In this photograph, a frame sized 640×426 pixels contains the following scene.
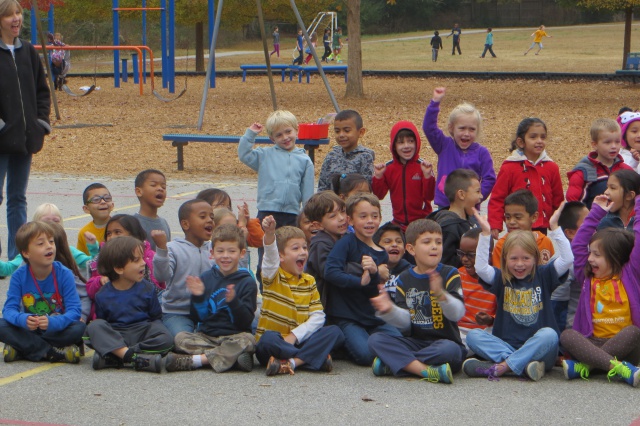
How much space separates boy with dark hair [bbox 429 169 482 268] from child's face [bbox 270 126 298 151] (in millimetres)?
1299

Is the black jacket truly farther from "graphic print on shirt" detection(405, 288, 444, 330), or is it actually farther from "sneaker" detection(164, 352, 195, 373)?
"graphic print on shirt" detection(405, 288, 444, 330)

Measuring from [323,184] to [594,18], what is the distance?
2759 inches

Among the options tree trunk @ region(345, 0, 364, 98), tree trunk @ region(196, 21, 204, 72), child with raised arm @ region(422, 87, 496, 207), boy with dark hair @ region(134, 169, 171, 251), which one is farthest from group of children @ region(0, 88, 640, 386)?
tree trunk @ region(196, 21, 204, 72)

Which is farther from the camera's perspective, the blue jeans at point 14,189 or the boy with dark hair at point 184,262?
the blue jeans at point 14,189

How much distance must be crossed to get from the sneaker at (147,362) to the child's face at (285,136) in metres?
2.31

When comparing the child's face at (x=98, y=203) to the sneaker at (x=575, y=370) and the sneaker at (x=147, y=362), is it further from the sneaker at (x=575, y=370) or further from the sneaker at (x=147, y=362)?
the sneaker at (x=575, y=370)

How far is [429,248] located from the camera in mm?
5551

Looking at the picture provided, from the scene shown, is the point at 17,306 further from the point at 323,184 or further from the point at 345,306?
the point at 323,184

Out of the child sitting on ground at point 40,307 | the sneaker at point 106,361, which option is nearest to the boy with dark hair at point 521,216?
the sneaker at point 106,361

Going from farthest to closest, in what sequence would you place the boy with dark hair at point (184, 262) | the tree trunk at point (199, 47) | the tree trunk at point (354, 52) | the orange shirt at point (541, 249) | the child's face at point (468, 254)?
the tree trunk at point (199, 47)
the tree trunk at point (354, 52)
the orange shirt at point (541, 249)
the child's face at point (468, 254)
the boy with dark hair at point (184, 262)

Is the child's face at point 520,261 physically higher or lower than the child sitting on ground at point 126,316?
higher

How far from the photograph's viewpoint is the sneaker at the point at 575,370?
5422 mm

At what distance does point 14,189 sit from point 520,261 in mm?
4523

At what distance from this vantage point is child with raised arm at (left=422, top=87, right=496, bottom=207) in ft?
24.1
